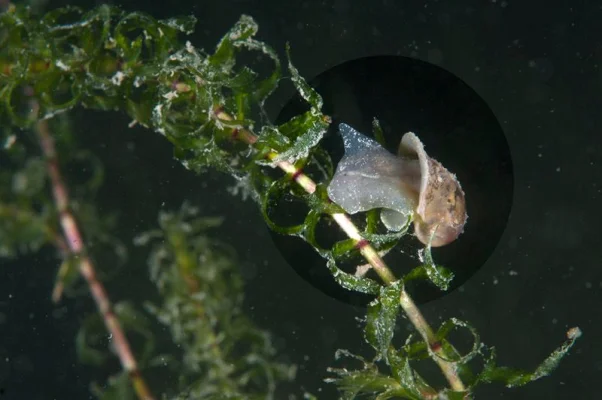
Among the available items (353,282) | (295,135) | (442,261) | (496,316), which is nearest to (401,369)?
(353,282)

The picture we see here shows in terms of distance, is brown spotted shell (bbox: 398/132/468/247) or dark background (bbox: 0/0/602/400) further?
dark background (bbox: 0/0/602/400)

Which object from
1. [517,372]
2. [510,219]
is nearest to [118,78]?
[517,372]

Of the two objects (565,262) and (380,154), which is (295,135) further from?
(565,262)

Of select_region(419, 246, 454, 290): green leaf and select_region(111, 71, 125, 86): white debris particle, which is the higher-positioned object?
select_region(111, 71, 125, 86): white debris particle

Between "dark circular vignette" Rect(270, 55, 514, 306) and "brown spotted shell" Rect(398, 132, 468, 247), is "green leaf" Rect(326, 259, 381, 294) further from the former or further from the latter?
"dark circular vignette" Rect(270, 55, 514, 306)

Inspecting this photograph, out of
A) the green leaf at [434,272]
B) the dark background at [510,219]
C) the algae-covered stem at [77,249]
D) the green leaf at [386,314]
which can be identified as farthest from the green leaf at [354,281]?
the dark background at [510,219]

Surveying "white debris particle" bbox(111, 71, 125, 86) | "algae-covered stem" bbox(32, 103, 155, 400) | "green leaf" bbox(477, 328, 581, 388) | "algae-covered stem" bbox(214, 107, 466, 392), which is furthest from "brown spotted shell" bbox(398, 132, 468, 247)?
"algae-covered stem" bbox(32, 103, 155, 400)
